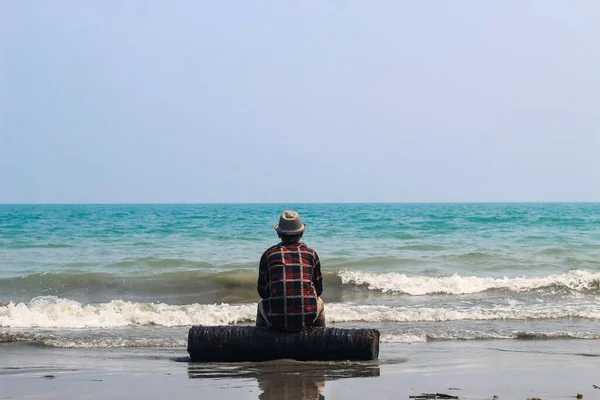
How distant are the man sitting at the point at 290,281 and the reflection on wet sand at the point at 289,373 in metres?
0.38

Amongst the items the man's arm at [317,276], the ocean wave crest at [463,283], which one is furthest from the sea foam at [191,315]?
the man's arm at [317,276]

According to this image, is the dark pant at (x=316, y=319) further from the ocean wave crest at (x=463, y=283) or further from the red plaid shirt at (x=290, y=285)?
the ocean wave crest at (x=463, y=283)

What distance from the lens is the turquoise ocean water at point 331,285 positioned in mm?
10344

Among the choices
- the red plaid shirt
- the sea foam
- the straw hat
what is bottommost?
the sea foam

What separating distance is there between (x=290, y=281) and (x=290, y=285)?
3 cm

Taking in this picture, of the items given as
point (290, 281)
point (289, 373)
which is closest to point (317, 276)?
point (290, 281)

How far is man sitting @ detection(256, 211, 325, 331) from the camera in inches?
269

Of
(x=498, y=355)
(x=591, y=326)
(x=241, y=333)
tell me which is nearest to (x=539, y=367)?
(x=498, y=355)

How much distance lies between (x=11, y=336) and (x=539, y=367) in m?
6.02

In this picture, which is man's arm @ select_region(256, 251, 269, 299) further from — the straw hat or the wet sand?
the wet sand

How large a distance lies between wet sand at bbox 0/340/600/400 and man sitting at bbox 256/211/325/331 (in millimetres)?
447

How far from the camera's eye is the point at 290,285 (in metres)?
6.81

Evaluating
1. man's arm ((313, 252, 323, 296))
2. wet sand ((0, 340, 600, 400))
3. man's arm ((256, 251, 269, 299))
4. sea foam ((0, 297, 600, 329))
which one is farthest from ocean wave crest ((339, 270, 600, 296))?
man's arm ((256, 251, 269, 299))

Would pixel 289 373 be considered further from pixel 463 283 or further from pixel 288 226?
pixel 463 283
